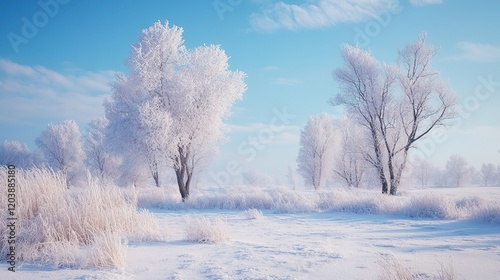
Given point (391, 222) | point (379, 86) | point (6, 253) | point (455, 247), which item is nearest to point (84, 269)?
point (6, 253)

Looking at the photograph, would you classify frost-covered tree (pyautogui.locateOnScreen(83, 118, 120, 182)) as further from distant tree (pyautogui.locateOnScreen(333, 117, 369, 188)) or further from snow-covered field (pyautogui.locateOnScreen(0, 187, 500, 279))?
snow-covered field (pyautogui.locateOnScreen(0, 187, 500, 279))

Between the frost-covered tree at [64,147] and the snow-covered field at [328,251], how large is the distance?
41330mm

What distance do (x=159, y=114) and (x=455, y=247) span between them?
1290 centimetres

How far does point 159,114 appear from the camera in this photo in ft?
47.2

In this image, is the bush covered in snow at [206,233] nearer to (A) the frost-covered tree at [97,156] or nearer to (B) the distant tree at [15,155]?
(A) the frost-covered tree at [97,156]

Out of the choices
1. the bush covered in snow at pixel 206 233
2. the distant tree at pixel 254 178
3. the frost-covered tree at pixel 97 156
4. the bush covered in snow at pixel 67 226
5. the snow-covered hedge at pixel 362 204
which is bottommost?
the distant tree at pixel 254 178

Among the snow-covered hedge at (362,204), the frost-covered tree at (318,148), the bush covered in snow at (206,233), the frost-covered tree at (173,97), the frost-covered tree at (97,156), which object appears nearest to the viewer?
the bush covered in snow at (206,233)

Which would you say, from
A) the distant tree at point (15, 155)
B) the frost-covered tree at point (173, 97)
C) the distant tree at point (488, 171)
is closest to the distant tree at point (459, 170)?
the distant tree at point (488, 171)

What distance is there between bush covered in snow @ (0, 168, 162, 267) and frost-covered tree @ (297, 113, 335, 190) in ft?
98.0

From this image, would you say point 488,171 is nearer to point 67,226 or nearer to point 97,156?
point 97,156

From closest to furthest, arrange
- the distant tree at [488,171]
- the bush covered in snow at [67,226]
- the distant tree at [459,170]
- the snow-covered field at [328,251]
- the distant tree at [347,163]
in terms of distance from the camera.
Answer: the snow-covered field at [328,251]
the bush covered in snow at [67,226]
the distant tree at [347,163]
the distant tree at [459,170]
the distant tree at [488,171]

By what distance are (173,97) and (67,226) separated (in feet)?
37.7

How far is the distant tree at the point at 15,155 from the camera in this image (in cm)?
4656

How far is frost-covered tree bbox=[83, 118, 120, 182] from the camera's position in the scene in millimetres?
39688
